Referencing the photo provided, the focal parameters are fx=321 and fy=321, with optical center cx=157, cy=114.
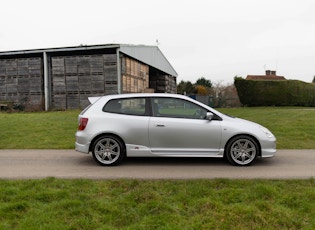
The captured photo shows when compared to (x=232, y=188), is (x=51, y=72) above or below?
above

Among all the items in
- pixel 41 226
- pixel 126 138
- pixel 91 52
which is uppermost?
pixel 91 52

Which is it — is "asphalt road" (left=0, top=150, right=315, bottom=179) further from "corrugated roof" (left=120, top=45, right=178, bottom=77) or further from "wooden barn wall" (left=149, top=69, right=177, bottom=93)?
"wooden barn wall" (left=149, top=69, right=177, bottom=93)

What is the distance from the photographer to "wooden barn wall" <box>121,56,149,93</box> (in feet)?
79.2

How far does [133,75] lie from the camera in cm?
→ 2625

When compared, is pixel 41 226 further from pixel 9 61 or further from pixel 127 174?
pixel 9 61

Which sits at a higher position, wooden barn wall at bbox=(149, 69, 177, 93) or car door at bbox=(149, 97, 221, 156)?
wooden barn wall at bbox=(149, 69, 177, 93)

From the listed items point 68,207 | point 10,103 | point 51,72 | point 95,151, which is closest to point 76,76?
point 51,72

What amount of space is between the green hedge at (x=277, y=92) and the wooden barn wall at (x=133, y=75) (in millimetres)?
Result: 8219

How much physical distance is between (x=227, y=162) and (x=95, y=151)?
2.87 metres

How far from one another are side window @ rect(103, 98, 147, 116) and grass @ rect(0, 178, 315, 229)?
1968 mm

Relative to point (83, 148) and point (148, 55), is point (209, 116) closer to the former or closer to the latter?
point (83, 148)

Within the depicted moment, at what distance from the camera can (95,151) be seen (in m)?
6.79

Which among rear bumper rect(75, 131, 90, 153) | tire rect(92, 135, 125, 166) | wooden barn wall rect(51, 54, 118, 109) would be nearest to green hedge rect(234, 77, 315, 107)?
wooden barn wall rect(51, 54, 118, 109)

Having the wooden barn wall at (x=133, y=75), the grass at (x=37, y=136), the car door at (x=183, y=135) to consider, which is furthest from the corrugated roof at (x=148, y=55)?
the car door at (x=183, y=135)
